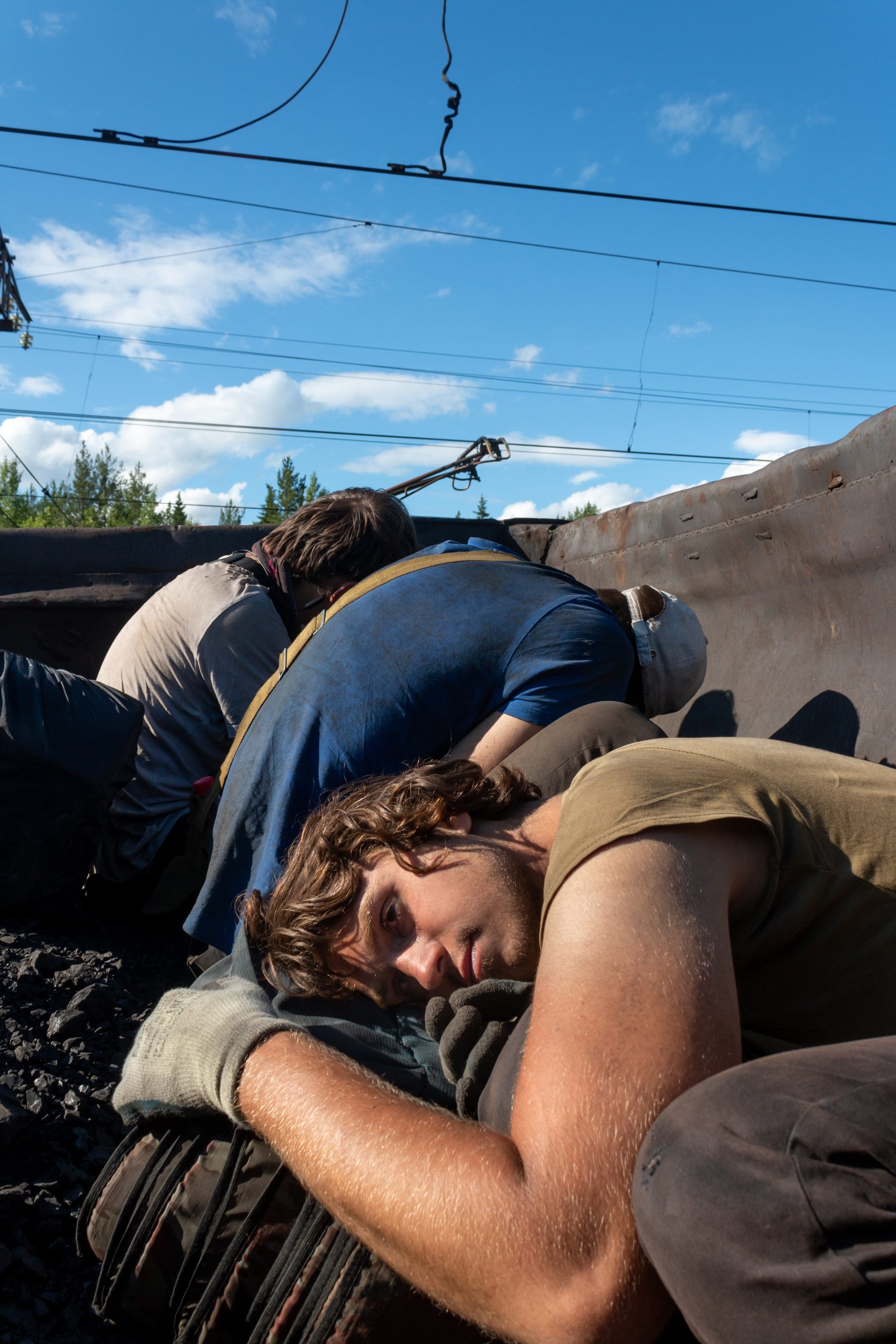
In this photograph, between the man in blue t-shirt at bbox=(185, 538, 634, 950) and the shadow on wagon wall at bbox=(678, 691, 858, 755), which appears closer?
the man in blue t-shirt at bbox=(185, 538, 634, 950)

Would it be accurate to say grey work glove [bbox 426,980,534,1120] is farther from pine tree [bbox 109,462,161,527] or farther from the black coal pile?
pine tree [bbox 109,462,161,527]

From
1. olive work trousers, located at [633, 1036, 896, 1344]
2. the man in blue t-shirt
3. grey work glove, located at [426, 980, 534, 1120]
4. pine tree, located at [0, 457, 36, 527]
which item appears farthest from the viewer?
pine tree, located at [0, 457, 36, 527]

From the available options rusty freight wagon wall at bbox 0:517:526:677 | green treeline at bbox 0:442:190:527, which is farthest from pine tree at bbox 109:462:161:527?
rusty freight wagon wall at bbox 0:517:526:677

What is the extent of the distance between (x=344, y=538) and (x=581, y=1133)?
2.49 metres

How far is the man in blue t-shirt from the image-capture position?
7.15 ft

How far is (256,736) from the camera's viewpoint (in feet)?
7.61

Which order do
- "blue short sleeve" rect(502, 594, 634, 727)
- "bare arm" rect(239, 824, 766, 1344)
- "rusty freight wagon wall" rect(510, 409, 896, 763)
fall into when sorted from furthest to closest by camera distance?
1. "rusty freight wagon wall" rect(510, 409, 896, 763)
2. "blue short sleeve" rect(502, 594, 634, 727)
3. "bare arm" rect(239, 824, 766, 1344)

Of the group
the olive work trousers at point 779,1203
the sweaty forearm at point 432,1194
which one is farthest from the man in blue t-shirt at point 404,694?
the olive work trousers at point 779,1203

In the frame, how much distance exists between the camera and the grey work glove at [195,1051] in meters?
1.38

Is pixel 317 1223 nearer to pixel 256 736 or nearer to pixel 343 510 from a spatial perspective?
pixel 256 736

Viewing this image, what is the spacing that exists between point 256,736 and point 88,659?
2730 millimetres

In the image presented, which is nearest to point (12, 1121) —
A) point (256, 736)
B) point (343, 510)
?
point (256, 736)

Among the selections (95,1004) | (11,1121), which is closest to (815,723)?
(95,1004)

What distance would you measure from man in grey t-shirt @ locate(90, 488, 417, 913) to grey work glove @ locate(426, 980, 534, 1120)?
1.83 m
